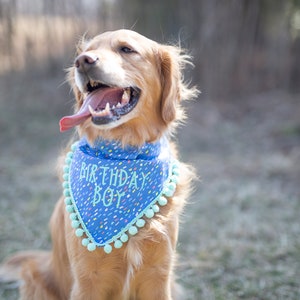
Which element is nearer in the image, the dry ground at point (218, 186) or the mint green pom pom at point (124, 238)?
the mint green pom pom at point (124, 238)

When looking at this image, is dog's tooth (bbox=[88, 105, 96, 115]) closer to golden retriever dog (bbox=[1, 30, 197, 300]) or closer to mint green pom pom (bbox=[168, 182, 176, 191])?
golden retriever dog (bbox=[1, 30, 197, 300])

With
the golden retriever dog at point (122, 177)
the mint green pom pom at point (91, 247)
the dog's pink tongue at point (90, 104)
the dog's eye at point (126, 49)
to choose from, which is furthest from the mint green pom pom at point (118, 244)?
the dog's eye at point (126, 49)

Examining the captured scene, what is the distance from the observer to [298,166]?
5.57 meters

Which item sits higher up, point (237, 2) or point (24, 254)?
point (237, 2)

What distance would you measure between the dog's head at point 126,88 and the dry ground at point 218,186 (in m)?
1.44

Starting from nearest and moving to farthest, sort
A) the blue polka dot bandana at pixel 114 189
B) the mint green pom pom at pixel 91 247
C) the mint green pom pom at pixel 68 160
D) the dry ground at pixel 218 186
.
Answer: the mint green pom pom at pixel 91 247 → the blue polka dot bandana at pixel 114 189 → the mint green pom pom at pixel 68 160 → the dry ground at pixel 218 186

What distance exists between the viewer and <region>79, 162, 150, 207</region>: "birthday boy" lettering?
2506 mm

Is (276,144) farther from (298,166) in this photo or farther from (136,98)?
(136,98)

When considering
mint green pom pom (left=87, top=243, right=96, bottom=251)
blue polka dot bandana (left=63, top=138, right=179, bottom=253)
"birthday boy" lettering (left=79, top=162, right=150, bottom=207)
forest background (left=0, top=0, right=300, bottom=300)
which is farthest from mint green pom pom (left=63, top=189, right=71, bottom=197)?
forest background (left=0, top=0, right=300, bottom=300)

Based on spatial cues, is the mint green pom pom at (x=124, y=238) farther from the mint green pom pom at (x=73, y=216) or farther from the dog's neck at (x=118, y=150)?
the dog's neck at (x=118, y=150)

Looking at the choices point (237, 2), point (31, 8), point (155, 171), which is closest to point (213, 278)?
point (155, 171)

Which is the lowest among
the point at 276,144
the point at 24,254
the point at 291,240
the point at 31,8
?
the point at 276,144

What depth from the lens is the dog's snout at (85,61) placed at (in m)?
2.19

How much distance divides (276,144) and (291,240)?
9.23 feet
